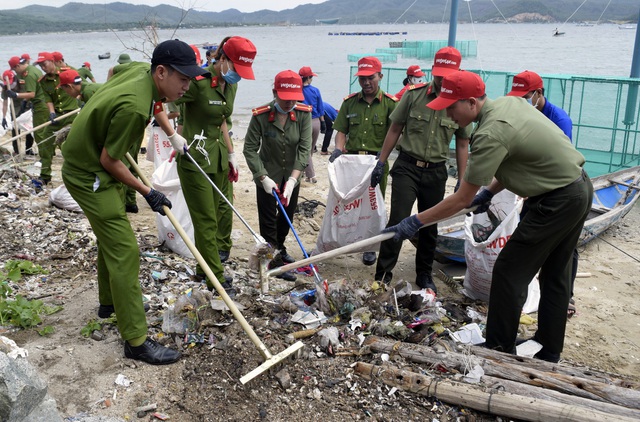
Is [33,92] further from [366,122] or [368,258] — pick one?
[368,258]

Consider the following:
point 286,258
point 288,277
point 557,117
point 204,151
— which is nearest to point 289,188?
point 288,277

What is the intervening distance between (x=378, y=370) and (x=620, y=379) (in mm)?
1539

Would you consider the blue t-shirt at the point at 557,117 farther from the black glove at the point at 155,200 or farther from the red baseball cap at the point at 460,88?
the black glove at the point at 155,200

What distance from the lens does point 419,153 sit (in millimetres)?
4863

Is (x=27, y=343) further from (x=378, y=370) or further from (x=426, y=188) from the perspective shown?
(x=426, y=188)

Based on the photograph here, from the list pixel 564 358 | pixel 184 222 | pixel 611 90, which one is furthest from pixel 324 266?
pixel 611 90

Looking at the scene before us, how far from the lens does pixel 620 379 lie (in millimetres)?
3449

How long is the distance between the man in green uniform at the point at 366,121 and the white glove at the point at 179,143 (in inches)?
76.6

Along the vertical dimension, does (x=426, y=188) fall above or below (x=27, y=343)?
above

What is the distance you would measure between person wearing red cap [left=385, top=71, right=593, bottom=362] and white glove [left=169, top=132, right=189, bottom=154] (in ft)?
5.64

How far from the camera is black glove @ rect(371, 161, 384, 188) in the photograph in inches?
208

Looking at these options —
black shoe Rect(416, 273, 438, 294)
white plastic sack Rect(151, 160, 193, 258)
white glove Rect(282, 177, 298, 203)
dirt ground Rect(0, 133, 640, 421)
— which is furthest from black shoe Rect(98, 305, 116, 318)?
black shoe Rect(416, 273, 438, 294)

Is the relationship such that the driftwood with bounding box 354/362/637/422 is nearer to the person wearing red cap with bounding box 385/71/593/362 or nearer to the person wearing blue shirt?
the person wearing red cap with bounding box 385/71/593/362

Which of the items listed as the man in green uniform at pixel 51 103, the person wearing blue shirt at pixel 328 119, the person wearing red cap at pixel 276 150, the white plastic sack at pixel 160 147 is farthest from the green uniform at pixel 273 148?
the person wearing blue shirt at pixel 328 119
